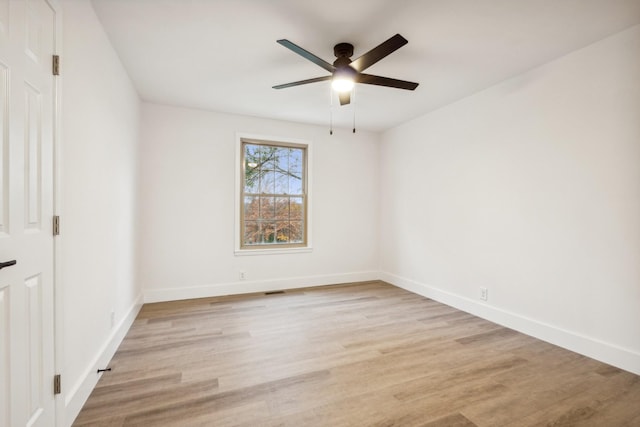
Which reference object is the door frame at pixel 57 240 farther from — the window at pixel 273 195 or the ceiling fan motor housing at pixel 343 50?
the window at pixel 273 195

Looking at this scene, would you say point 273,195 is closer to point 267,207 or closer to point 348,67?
point 267,207

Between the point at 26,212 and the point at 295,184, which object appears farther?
the point at 295,184

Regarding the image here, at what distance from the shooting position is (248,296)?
4.05m

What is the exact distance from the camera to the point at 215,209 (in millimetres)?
4070

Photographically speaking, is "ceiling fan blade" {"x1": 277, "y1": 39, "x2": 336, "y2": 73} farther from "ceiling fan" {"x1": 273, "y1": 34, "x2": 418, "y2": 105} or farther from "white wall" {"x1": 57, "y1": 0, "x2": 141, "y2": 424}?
"white wall" {"x1": 57, "y1": 0, "x2": 141, "y2": 424}

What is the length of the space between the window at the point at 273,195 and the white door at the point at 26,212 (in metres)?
2.84

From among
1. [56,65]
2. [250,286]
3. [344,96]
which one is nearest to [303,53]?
[344,96]

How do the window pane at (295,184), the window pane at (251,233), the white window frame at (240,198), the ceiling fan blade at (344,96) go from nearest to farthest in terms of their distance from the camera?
the ceiling fan blade at (344,96), the white window frame at (240,198), the window pane at (251,233), the window pane at (295,184)

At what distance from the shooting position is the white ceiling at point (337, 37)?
6.42ft

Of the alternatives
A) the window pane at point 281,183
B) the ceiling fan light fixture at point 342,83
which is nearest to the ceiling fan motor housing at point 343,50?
the ceiling fan light fixture at point 342,83

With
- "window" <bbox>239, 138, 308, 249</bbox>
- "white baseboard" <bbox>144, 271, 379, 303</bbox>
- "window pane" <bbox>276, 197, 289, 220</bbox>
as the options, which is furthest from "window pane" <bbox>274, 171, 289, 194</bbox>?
"white baseboard" <bbox>144, 271, 379, 303</bbox>

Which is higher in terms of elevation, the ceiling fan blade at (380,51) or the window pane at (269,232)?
the ceiling fan blade at (380,51)

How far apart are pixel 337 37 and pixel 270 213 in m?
2.76

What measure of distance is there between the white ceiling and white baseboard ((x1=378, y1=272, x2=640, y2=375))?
2.49 m
